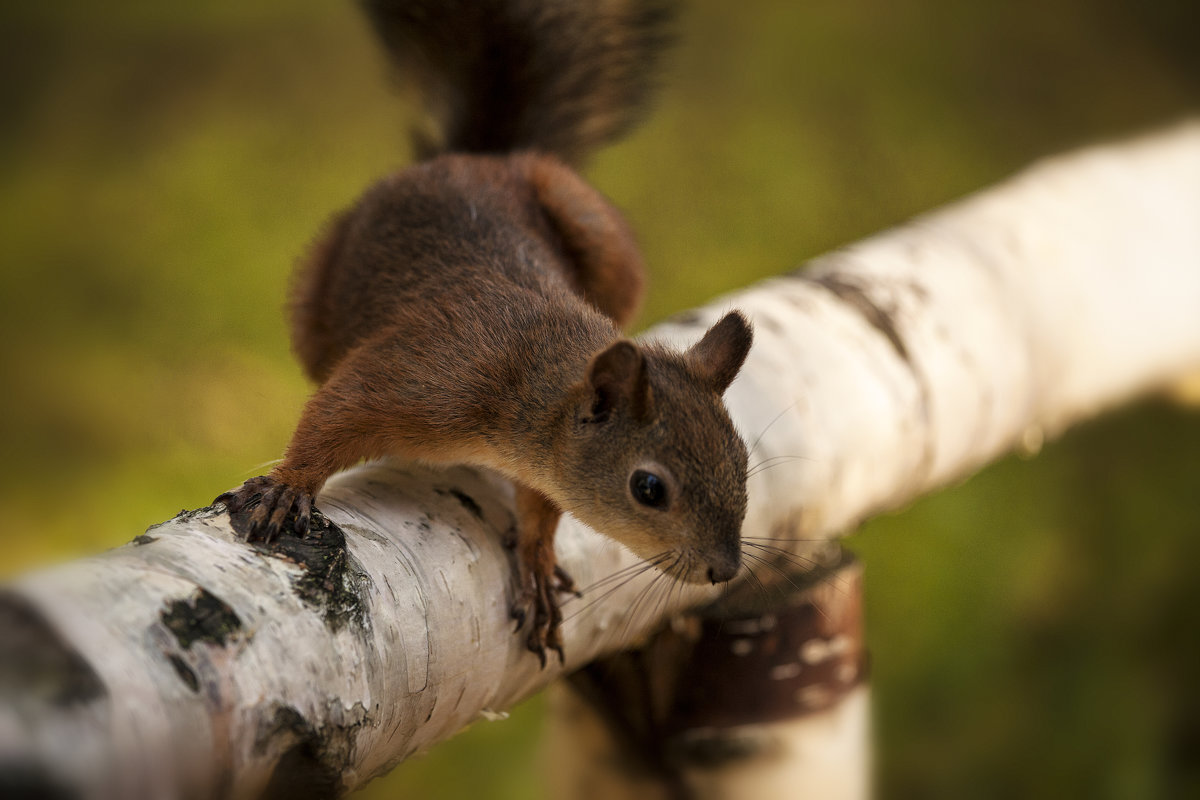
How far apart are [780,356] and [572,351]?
0.24m

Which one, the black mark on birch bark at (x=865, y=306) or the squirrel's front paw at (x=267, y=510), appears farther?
the black mark on birch bark at (x=865, y=306)

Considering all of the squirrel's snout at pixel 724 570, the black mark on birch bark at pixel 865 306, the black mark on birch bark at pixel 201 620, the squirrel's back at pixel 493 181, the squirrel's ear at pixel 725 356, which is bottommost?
the squirrel's snout at pixel 724 570

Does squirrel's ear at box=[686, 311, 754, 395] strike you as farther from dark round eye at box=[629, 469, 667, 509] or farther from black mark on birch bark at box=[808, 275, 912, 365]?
black mark on birch bark at box=[808, 275, 912, 365]

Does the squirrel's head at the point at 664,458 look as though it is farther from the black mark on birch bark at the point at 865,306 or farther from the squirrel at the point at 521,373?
the black mark on birch bark at the point at 865,306

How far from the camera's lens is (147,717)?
0.44m

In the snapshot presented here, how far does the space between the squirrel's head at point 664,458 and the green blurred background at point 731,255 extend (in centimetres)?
111

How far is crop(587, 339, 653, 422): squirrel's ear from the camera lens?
76cm

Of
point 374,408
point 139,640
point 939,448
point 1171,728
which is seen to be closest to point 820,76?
point 939,448

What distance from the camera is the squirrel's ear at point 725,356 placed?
0.84 metres

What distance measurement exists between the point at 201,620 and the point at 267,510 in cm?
13

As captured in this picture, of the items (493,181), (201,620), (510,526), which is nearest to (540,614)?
(510,526)

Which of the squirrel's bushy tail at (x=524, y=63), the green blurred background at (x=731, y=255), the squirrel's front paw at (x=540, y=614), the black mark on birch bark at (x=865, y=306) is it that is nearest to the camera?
the squirrel's front paw at (x=540, y=614)

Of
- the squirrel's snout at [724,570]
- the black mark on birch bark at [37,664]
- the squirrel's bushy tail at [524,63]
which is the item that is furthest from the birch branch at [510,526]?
the squirrel's bushy tail at [524,63]

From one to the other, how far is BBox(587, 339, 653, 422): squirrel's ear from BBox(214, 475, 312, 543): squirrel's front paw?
0.23 metres
